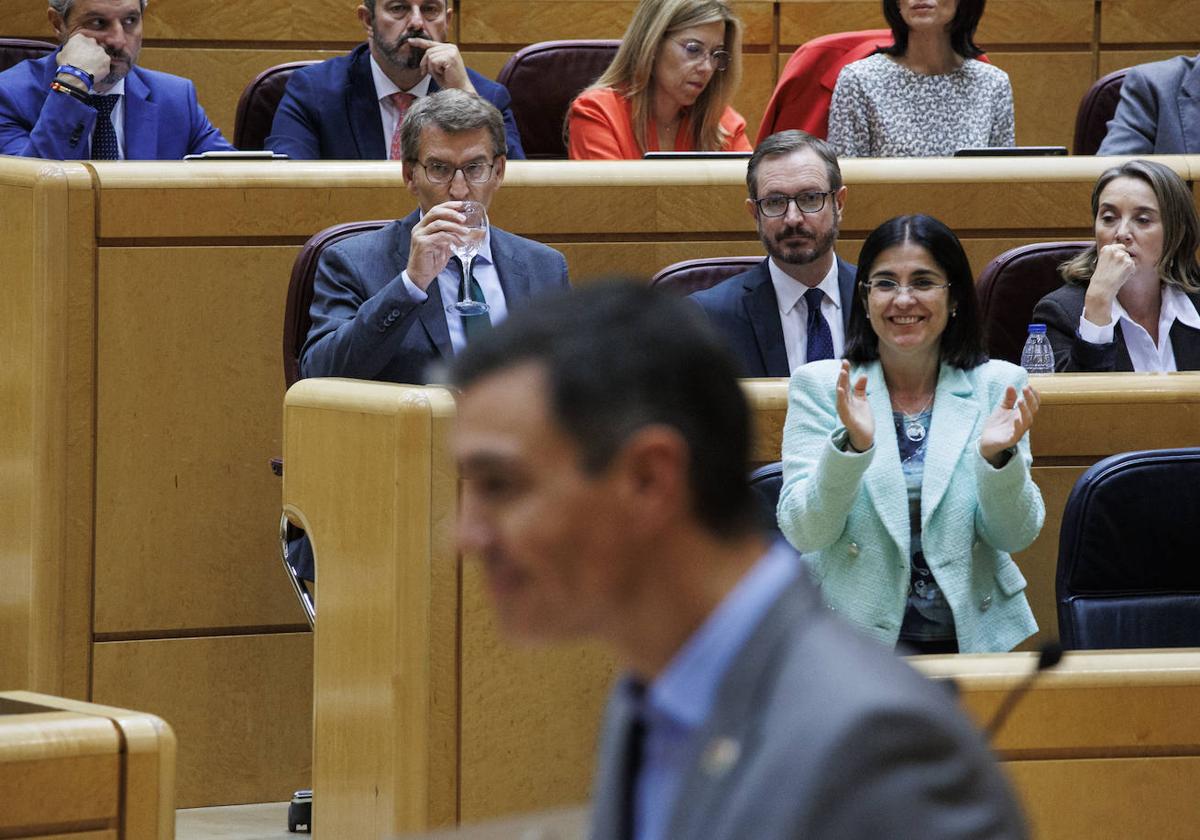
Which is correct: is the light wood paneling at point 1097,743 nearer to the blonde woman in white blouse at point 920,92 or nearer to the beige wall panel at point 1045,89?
the blonde woman in white blouse at point 920,92

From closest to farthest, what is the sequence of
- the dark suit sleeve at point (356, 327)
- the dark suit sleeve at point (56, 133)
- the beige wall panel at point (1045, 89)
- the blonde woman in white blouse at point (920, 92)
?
the dark suit sleeve at point (356, 327), the dark suit sleeve at point (56, 133), the blonde woman in white blouse at point (920, 92), the beige wall panel at point (1045, 89)

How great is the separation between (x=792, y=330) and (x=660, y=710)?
1971 mm

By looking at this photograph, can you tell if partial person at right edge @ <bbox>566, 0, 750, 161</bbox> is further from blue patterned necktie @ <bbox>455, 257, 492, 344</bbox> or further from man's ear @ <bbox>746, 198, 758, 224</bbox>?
blue patterned necktie @ <bbox>455, 257, 492, 344</bbox>

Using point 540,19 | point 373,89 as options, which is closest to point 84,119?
point 373,89

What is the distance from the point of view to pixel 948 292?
2172 millimetres

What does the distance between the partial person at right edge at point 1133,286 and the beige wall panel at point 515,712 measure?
0.99 metres

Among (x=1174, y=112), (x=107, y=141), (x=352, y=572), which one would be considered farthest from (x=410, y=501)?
(x=1174, y=112)

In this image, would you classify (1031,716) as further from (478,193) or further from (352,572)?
(478,193)

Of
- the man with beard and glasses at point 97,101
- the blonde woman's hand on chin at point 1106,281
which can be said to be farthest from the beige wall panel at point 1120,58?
the man with beard and glasses at point 97,101

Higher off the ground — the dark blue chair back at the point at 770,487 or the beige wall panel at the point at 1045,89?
the beige wall panel at the point at 1045,89

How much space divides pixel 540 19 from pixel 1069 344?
1901 millimetres

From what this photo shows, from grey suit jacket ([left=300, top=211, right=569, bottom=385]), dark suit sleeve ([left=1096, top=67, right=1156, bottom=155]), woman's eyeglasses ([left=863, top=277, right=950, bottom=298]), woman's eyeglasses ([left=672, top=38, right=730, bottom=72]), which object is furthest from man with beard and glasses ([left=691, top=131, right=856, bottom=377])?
dark suit sleeve ([left=1096, top=67, right=1156, bottom=155])

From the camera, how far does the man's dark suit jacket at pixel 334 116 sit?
3.15 metres

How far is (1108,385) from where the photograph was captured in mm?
2162
